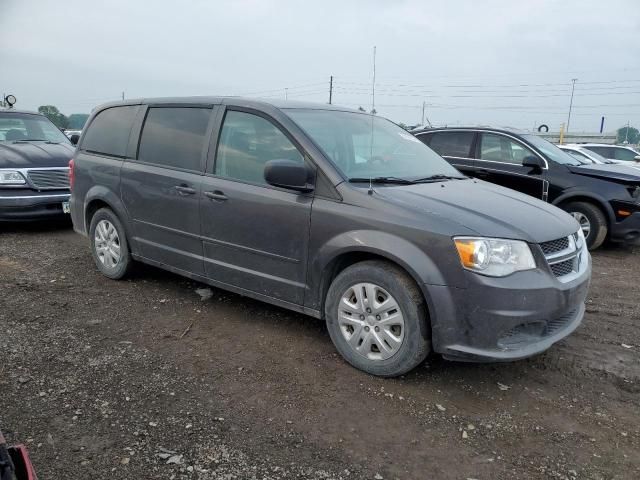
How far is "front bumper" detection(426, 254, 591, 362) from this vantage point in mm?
2934

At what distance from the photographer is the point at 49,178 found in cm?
733

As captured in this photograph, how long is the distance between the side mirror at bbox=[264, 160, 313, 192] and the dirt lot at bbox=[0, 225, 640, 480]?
3.95ft

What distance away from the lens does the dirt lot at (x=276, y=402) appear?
2.54 metres

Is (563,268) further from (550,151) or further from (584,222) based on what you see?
(550,151)

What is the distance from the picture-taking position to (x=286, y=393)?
10.4 feet

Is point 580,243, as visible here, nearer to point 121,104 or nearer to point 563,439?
point 563,439

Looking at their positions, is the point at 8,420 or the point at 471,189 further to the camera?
the point at 471,189

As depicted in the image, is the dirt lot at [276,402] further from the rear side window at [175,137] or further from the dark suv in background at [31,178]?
the dark suv in background at [31,178]

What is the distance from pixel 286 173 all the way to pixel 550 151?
5522 millimetres

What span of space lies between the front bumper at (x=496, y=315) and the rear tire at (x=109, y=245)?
10.5 feet

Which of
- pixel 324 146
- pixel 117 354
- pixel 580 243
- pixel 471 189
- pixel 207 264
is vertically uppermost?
pixel 324 146

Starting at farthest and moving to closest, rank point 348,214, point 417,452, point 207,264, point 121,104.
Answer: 1. point 121,104
2. point 207,264
3. point 348,214
4. point 417,452

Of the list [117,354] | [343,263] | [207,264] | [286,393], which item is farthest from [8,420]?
[343,263]

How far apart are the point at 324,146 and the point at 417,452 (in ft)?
6.88
